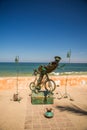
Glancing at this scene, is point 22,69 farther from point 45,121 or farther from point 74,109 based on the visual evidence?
point 45,121

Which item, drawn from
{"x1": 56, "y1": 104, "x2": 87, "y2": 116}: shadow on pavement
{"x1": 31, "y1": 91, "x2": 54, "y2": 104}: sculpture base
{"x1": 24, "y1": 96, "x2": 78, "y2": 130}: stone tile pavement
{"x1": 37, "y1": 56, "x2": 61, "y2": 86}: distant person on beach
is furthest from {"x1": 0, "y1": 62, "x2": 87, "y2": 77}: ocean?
{"x1": 24, "y1": 96, "x2": 78, "y2": 130}: stone tile pavement

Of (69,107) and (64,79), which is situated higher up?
(64,79)

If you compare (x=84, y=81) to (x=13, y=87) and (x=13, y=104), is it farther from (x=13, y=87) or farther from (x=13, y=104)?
(x=13, y=104)

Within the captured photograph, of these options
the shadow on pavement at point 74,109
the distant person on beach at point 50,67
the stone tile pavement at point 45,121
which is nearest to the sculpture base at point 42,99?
the shadow on pavement at point 74,109

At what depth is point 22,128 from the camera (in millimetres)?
6078

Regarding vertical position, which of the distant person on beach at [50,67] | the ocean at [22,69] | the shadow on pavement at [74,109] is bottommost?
the shadow on pavement at [74,109]

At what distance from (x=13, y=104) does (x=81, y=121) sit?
4.77 metres

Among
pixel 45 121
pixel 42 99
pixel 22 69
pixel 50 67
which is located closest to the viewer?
pixel 45 121

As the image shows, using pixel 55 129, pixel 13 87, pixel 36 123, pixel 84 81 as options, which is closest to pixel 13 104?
pixel 36 123

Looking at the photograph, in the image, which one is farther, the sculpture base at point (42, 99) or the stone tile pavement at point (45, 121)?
the sculpture base at point (42, 99)

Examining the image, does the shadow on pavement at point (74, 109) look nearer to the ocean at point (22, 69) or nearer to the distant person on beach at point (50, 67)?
the distant person on beach at point (50, 67)

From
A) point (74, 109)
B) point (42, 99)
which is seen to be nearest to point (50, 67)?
point (42, 99)

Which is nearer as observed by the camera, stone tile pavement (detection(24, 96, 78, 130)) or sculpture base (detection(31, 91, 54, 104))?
stone tile pavement (detection(24, 96, 78, 130))

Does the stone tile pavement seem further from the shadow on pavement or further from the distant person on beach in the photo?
the distant person on beach
